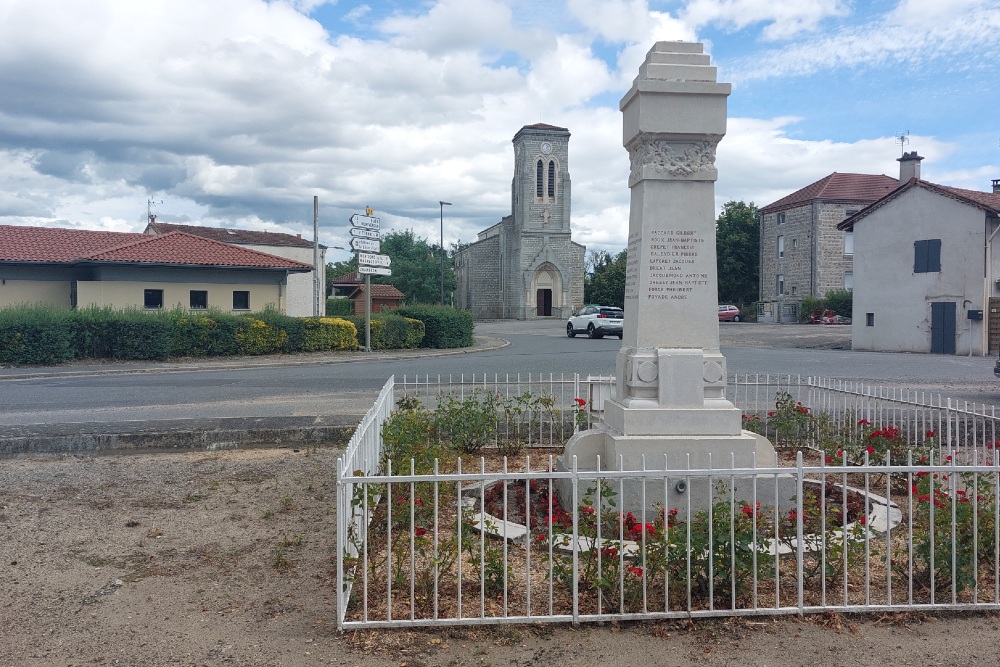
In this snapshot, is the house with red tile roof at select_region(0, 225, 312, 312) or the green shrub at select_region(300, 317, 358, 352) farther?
the house with red tile roof at select_region(0, 225, 312, 312)

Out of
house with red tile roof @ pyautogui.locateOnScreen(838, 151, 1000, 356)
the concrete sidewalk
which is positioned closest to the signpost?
the concrete sidewalk

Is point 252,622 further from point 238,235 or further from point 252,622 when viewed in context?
point 238,235

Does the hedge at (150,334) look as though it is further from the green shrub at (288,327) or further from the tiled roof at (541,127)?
the tiled roof at (541,127)

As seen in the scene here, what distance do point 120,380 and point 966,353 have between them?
1027 inches

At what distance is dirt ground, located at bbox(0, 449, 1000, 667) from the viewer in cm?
385

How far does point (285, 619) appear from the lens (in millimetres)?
4285

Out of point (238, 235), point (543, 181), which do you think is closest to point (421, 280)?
point (543, 181)

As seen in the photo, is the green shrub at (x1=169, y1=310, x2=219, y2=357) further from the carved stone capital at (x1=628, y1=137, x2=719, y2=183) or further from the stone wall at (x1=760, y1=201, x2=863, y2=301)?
the stone wall at (x1=760, y1=201, x2=863, y2=301)

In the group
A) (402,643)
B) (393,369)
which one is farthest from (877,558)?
(393,369)

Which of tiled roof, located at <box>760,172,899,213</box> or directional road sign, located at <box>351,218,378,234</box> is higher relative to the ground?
tiled roof, located at <box>760,172,899,213</box>

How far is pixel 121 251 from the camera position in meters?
29.3

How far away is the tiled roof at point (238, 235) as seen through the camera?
44.8m

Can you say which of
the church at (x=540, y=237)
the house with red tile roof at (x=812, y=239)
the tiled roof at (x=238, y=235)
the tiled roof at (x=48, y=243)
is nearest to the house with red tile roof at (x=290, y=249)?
the tiled roof at (x=238, y=235)

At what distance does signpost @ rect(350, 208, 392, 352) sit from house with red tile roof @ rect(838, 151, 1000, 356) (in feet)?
61.0
